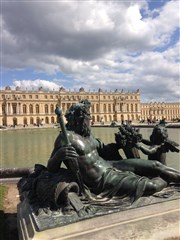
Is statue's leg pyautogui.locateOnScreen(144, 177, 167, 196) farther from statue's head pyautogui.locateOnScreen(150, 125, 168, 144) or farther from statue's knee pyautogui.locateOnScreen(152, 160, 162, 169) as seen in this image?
statue's head pyautogui.locateOnScreen(150, 125, 168, 144)

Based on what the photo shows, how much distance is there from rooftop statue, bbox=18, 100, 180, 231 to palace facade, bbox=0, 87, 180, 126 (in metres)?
79.4

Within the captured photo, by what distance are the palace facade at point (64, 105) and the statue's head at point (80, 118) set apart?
79376 millimetres

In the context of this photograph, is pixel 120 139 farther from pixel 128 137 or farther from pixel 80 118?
pixel 80 118

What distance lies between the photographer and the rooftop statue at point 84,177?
319 cm

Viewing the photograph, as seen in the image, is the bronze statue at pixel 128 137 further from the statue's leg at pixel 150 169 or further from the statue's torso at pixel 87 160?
the statue's torso at pixel 87 160

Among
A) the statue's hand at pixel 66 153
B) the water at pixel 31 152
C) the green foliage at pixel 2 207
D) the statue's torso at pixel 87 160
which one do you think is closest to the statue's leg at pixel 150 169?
the statue's torso at pixel 87 160

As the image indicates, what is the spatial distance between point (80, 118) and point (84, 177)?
2.27 ft

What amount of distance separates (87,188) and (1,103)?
295 ft

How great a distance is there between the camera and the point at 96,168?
11.6 ft

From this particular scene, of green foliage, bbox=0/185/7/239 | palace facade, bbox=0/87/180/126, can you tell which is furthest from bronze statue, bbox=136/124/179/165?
palace facade, bbox=0/87/180/126

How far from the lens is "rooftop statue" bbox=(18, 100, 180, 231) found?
319 cm

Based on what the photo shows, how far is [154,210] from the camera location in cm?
342

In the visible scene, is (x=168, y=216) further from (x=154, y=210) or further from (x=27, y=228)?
(x=27, y=228)

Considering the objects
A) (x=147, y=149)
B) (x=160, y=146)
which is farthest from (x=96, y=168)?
(x=160, y=146)
